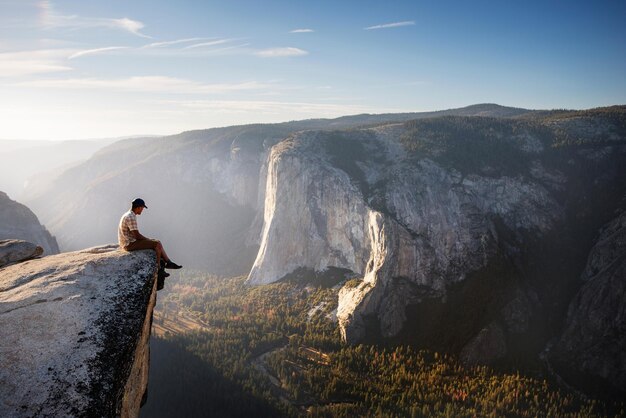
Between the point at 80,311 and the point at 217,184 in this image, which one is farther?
the point at 217,184

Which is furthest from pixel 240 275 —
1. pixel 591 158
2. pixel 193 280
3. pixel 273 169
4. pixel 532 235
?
pixel 591 158

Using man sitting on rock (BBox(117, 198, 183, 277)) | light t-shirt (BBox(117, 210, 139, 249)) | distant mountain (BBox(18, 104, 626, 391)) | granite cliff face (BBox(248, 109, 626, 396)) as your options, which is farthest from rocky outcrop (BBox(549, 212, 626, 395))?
light t-shirt (BBox(117, 210, 139, 249))

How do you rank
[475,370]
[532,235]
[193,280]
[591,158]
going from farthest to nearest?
1. [193,280]
2. [591,158]
3. [532,235]
4. [475,370]

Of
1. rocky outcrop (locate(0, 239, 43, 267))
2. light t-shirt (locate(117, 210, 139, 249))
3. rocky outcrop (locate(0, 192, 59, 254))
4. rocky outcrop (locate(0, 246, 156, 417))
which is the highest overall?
light t-shirt (locate(117, 210, 139, 249))

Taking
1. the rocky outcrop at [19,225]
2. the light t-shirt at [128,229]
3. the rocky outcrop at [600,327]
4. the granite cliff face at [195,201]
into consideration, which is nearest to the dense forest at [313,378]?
the rocky outcrop at [600,327]

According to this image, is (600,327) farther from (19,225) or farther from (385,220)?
(19,225)

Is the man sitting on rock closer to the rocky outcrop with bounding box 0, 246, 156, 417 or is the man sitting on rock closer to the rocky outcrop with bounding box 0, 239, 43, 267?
the rocky outcrop with bounding box 0, 246, 156, 417

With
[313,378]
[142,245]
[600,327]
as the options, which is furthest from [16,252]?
[600,327]

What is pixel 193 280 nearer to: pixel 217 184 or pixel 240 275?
pixel 240 275
